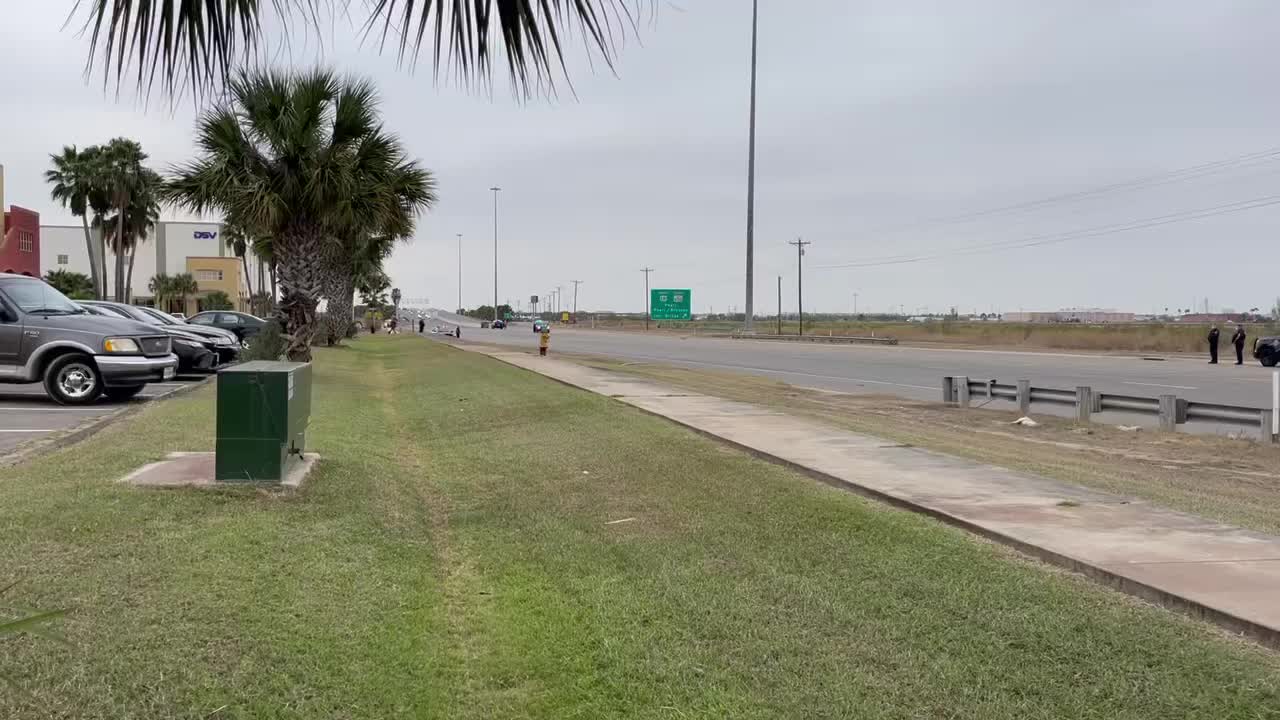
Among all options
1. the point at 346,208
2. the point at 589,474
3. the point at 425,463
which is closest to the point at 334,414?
the point at 425,463

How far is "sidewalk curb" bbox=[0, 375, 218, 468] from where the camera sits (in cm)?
936

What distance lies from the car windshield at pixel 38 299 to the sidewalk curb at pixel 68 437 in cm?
170

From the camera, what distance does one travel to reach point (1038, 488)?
8.36 m

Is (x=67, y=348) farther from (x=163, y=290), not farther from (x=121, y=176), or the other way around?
(x=163, y=290)

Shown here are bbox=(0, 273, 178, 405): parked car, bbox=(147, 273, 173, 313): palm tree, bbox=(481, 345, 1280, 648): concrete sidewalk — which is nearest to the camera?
bbox=(481, 345, 1280, 648): concrete sidewalk

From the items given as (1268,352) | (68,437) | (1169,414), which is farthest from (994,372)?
(68,437)

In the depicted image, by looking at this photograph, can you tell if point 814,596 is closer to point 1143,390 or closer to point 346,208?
point 346,208

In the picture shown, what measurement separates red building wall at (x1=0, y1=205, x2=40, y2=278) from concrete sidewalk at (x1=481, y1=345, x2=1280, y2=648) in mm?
42408

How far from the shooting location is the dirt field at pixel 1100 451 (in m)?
8.71

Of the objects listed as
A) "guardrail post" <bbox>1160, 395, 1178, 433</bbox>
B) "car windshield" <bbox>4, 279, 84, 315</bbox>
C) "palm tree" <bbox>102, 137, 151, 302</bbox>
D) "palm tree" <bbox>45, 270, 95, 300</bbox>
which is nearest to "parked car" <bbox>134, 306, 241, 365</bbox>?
"car windshield" <bbox>4, 279, 84, 315</bbox>

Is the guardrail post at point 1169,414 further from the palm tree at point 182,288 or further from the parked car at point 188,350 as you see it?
the palm tree at point 182,288

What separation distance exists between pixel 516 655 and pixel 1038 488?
5441mm

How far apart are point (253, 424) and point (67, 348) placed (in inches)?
326

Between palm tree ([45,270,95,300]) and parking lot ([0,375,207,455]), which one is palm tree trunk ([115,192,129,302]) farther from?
parking lot ([0,375,207,455])
